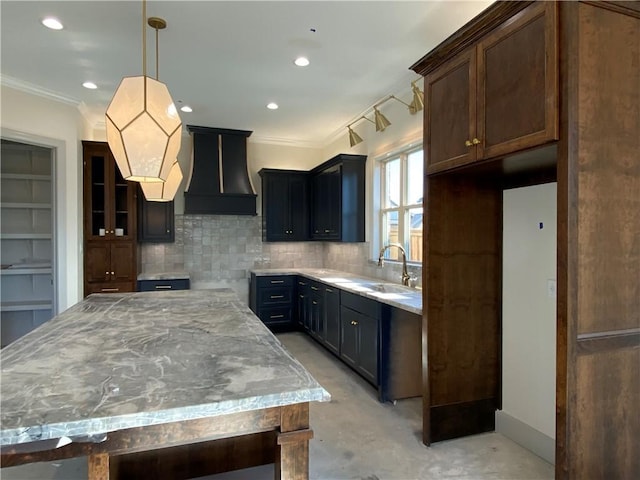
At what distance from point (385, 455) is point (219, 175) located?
13.8ft

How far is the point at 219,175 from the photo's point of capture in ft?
17.7

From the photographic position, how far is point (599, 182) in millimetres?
1570

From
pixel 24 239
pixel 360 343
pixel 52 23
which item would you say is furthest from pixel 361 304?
pixel 24 239

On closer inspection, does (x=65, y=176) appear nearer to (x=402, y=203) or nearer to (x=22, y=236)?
(x=22, y=236)

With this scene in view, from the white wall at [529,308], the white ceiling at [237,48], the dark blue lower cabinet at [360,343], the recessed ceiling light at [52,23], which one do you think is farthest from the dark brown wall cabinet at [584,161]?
the recessed ceiling light at [52,23]

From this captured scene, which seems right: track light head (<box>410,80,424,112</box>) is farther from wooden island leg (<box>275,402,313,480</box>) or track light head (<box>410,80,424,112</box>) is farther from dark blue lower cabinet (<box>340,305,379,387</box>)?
wooden island leg (<box>275,402,313,480</box>)

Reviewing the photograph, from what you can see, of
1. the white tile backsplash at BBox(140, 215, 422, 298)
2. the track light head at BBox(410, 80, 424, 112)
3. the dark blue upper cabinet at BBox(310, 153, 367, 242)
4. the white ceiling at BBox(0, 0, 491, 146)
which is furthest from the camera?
the white tile backsplash at BBox(140, 215, 422, 298)

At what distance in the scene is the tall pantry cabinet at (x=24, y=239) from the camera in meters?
4.82

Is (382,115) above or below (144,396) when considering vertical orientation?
above

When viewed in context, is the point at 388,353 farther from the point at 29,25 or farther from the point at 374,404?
the point at 29,25

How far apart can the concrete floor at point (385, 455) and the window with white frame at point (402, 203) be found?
164 centimetres

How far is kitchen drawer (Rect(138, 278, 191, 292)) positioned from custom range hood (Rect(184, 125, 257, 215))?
3.20 feet

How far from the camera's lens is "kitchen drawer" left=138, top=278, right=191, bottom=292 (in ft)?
16.3

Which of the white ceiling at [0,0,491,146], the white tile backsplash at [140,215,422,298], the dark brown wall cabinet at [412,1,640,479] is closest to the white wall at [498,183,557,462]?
the dark brown wall cabinet at [412,1,640,479]
